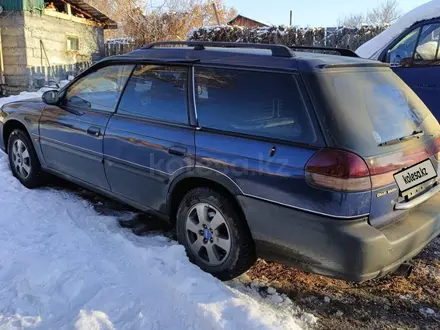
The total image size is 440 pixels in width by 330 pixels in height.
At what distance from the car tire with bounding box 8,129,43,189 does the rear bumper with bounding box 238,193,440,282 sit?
9.64ft

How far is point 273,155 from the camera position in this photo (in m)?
2.53

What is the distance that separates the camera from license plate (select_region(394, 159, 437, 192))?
2.56m

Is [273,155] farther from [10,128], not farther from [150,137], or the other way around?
[10,128]

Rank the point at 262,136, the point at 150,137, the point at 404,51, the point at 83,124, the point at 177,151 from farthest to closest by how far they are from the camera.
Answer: the point at 404,51 < the point at 83,124 < the point at 150,137 < the point at 177,151 < the point at 262,136

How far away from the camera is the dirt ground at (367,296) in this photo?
2.66 m

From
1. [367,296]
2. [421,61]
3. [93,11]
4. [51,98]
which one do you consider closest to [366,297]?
[367,296]

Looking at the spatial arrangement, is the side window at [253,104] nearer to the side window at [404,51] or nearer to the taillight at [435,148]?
the taillight at [435,148]

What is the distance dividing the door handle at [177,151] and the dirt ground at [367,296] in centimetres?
107

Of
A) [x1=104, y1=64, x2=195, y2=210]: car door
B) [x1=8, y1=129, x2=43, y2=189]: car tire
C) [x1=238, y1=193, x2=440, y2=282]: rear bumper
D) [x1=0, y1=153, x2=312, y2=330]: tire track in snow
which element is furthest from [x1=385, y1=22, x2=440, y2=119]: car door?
[x1=8, y1=129, x2=43, y2=189]: car tire

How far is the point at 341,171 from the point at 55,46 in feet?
48.9

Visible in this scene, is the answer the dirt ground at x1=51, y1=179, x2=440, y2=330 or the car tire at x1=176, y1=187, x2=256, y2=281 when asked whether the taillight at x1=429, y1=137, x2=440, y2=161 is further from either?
the car tire at x1=176, y1=187, x2=256, y2=281

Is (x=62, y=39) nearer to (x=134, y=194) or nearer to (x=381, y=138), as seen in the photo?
(x=134, y=194)

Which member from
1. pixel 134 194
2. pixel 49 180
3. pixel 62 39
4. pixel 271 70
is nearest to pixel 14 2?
pixel 62 39

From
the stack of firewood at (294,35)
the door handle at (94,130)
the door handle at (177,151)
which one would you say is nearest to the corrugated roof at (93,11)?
the stack of firewood at (294,35)
